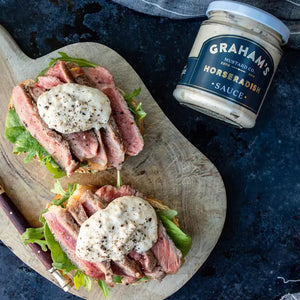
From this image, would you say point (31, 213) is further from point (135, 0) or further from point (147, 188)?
point (135, 0)

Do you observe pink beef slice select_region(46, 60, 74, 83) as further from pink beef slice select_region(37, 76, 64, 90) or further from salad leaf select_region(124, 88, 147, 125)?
salad leaf select_region(124, 88, 147, 125)

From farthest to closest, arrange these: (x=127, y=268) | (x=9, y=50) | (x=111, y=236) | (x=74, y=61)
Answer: (x=9, y=50), (x=74, y=61), (x=127, y=268), (x=111, y=236)

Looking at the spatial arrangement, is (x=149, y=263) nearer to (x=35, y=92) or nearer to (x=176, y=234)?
(x=176, y=234)

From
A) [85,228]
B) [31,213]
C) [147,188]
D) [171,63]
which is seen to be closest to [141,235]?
[85,228]

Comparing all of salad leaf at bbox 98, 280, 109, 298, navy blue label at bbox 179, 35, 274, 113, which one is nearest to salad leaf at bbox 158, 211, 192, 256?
salad leaf at bbox 98, 280, 109, 298

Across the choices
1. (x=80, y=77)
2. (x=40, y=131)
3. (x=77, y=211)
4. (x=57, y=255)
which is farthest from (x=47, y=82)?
(x=57, y=255)
